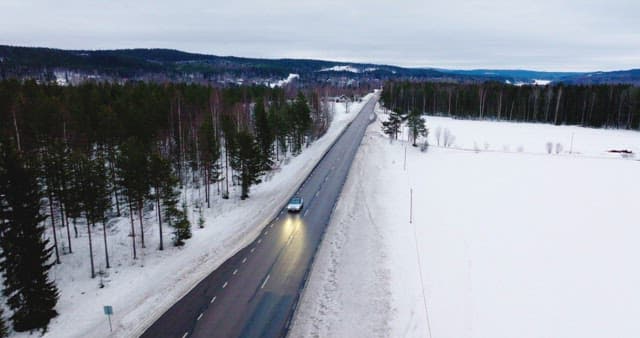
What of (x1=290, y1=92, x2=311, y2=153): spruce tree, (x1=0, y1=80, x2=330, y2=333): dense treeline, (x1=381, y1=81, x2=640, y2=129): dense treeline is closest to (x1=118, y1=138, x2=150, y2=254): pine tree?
(x1=0, y1=80, x2=330, y2=333): dense treeline

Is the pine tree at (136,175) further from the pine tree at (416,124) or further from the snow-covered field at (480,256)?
the pine tree at (416,124)

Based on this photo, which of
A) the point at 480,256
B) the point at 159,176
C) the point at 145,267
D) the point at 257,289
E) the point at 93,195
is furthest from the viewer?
the point at 159,176

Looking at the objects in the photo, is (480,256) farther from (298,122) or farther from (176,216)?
(298,122)

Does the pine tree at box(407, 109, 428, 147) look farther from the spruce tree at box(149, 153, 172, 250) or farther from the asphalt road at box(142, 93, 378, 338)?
the spruce tree at box(149, 153, 172, 250)

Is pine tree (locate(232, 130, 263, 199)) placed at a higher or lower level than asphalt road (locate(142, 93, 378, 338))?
higher

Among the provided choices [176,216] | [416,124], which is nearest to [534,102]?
[416,124]

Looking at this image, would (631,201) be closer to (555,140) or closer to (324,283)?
(324,283)

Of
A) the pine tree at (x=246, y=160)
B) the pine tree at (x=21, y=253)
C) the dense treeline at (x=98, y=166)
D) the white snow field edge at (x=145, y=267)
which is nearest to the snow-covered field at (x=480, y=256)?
the white snow field edge at (x=145, y=267)
